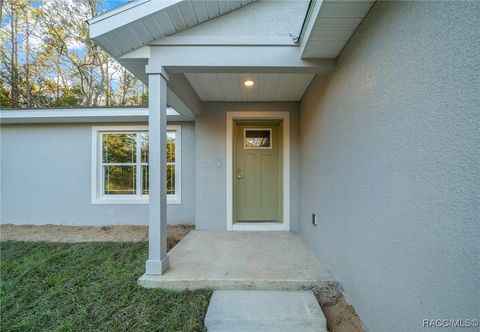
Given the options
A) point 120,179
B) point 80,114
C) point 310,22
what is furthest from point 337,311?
point 80,114

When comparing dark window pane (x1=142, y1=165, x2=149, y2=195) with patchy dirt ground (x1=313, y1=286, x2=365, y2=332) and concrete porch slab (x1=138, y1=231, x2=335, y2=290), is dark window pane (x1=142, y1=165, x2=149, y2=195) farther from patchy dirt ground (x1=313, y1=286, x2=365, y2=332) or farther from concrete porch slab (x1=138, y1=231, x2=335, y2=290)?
patchy dirt ground (x1=313, y1=286, x2=365, y2=332)

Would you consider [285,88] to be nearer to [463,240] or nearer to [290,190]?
[290,190]

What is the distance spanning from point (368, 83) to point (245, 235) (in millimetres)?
2882

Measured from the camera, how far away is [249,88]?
137 inches

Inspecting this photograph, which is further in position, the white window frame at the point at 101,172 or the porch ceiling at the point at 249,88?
the white window frame at the point at 101,172

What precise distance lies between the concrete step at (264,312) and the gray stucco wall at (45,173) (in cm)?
429

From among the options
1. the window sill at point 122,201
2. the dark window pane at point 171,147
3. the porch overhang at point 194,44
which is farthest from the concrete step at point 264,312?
the dark window pane at point 171,147

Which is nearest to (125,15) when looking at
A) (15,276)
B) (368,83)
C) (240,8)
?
(240,8)

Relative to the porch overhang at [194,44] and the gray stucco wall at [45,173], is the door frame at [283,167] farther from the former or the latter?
the gray stucco wall at [45,173]

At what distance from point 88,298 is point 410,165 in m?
2.80

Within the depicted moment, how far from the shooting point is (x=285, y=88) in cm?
349

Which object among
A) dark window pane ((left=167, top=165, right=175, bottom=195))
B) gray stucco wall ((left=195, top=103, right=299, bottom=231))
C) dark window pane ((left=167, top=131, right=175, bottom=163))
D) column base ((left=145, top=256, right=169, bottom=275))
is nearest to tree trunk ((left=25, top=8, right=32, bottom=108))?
dark window pane ((left=167, top=131, right=175, bottom=163))

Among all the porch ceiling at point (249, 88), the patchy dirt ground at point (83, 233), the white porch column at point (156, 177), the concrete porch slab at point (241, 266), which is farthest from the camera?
the patchy dirt ground at point (83, 233)

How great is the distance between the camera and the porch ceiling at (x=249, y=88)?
3061 millimetres
